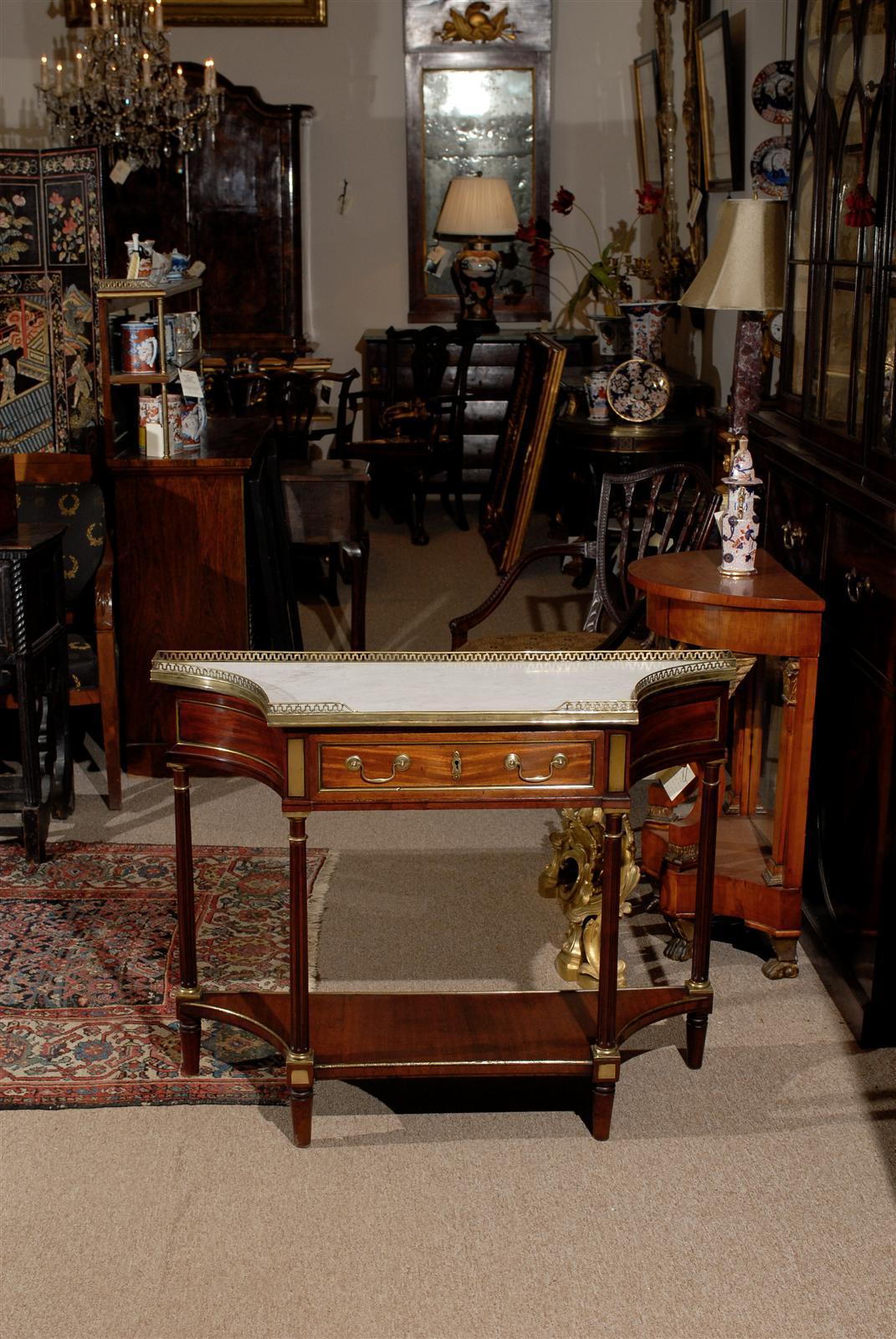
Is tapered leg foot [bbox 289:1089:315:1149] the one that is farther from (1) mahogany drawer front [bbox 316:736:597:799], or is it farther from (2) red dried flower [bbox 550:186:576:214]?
(2) red dried flower [bbox 550:186:576:214]

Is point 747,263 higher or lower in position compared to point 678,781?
higher

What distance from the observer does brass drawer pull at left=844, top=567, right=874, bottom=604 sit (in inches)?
126

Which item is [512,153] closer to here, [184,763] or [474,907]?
[474,907]

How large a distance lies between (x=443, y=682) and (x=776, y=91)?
372 cm

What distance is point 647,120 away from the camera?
28.6 feet

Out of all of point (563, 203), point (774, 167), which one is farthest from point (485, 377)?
point (774, 167)

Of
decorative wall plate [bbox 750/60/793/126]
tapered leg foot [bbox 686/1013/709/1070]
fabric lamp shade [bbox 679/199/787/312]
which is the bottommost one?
tapered leg foot [bbox 686/1013/709/1070]

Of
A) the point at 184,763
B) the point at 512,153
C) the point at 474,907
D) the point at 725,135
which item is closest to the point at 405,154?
the point at 512,153

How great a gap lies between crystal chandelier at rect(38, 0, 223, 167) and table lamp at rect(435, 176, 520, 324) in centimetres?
157

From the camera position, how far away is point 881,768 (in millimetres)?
3160

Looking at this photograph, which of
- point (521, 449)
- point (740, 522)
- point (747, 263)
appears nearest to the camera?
point (740, 522)

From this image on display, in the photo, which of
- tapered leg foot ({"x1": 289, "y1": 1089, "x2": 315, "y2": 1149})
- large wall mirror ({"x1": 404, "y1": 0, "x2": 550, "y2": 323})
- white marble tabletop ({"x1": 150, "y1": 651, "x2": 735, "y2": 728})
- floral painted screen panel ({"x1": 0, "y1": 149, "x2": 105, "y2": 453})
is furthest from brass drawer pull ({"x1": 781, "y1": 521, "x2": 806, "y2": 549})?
large wall mirror ({"x1": 404, "y1": 0, "x2": 550, "y2": 323})

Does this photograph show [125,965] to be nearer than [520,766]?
No

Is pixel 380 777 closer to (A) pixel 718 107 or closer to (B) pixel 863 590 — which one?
(B) pixel 863 590
